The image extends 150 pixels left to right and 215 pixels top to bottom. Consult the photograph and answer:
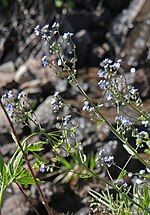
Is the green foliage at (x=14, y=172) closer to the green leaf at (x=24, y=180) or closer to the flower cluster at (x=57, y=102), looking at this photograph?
the green leaf at (x=24, y=180)

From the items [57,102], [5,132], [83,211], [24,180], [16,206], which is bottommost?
[83,211]

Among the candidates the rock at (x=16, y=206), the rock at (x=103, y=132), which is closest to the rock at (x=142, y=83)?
the rock at (x=103, y=132)

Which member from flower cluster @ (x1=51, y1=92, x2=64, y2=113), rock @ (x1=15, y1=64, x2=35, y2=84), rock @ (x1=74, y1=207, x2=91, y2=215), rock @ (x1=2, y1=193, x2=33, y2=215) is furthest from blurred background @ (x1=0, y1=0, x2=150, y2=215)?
flower cluster @ (x1=51, y1=92, x2=64, y2=113)

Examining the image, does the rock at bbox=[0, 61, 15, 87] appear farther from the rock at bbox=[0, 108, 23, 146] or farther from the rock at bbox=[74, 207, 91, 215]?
the rock at bbox=[74, 207, 91, 215]

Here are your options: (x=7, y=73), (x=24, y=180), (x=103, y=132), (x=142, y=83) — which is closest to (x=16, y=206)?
(x=103, y=132)

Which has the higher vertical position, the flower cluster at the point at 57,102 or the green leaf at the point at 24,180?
the flower cluster at the point at 57,102

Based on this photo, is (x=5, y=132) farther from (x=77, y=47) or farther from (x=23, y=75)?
(x=77, y=47)
